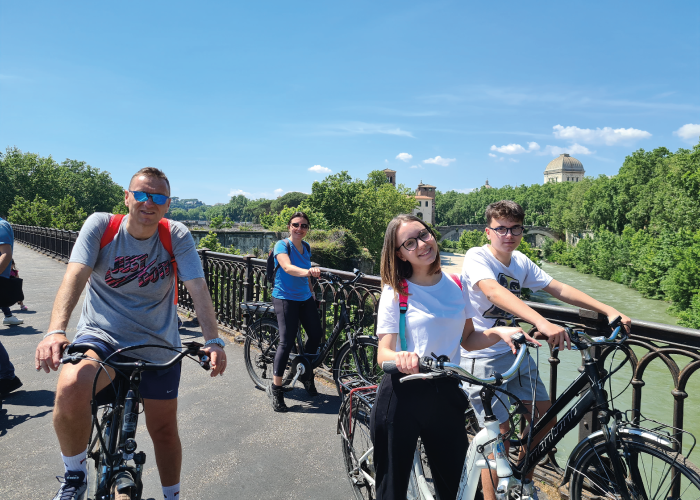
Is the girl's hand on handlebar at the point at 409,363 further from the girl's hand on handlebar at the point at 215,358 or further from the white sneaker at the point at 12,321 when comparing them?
the white sneaker at the point at 12,321

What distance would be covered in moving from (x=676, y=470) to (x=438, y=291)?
1.19 m

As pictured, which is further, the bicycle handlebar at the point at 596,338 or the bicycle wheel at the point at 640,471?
the bicycle handlebar at the point at 596,338

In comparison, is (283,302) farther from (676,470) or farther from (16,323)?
(16,323)

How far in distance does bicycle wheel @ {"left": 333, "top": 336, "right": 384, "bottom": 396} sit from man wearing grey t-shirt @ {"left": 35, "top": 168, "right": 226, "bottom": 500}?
1589 millimetres

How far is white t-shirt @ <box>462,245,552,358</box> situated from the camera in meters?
2.49

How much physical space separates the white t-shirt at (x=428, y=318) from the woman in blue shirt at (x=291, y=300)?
207 centimetres

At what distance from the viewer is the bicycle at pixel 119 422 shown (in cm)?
194

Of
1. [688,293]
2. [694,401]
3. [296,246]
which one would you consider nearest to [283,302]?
[296,246]

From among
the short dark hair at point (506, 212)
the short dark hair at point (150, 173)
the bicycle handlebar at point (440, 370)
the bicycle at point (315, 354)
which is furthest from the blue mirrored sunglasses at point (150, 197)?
the bicycle at point (315, 354)

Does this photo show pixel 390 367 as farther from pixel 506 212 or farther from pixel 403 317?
pixel 506 212

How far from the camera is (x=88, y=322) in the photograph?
7.43 feet

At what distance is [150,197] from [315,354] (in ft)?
8.43

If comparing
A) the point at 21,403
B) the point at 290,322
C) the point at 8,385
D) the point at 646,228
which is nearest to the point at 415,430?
the point at 290,322

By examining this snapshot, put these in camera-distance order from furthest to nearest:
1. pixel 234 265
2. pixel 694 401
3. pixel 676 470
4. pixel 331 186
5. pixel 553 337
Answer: pixel 331 186 → pixel 694 401 → pixel 234 265 → pixel 553 337 → pixel 676 470
